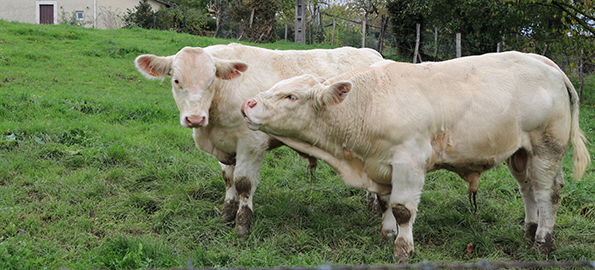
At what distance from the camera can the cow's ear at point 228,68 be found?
473cm

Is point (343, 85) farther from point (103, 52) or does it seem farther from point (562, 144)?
point (103, 52)

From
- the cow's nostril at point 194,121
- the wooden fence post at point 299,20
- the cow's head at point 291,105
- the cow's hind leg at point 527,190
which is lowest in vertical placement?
the cow's hind leg at point 527,190

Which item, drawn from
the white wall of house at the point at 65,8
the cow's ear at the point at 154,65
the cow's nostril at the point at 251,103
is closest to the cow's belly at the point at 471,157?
the cow's nostril at the point at 251,103

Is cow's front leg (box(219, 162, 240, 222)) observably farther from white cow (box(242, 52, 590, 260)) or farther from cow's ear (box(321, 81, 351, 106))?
cow's ear (box(321, 81, 351, 106))

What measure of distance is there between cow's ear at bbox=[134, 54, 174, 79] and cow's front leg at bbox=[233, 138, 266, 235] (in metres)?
1.10

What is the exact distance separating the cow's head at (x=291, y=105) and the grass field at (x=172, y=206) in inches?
46.2

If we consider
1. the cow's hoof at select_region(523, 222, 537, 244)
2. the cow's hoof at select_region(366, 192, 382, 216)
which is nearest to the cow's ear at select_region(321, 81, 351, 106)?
the cow's hoof at select_region(366, 192, 382, 216)

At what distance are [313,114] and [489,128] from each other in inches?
63.0

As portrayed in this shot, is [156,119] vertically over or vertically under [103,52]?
under

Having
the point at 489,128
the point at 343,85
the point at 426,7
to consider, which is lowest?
the point at 489,128

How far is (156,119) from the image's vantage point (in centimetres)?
848

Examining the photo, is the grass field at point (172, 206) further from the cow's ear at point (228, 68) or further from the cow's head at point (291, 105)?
the cow's ear at point (228, 68)

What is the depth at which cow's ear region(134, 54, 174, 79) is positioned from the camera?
4770 mm

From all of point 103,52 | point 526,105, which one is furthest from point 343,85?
point 103,52
